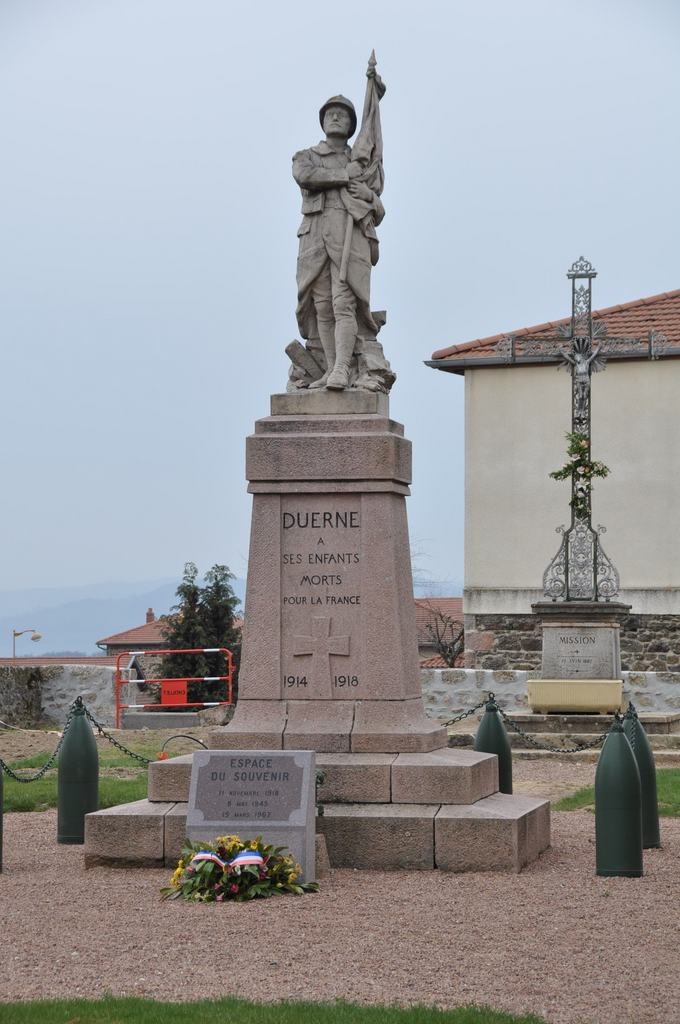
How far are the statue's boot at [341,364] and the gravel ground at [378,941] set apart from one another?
3.41 metres

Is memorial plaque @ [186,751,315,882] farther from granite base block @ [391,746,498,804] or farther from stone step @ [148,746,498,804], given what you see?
granite base block @ [391,746,498,804]

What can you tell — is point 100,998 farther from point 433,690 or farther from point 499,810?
point 433,690

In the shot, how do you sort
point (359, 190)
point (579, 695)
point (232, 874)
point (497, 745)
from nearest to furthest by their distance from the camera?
1. point (232, 874)
2. point (359, 190)
3. point (497, 745)
4. point (579, 695)

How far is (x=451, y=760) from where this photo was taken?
995 centimetres

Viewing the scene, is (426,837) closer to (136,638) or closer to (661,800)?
(661,800)

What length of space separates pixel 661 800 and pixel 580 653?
22.1ft

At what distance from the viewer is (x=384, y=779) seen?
9734 millimetres

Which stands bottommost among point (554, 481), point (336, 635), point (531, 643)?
point (531, 643)

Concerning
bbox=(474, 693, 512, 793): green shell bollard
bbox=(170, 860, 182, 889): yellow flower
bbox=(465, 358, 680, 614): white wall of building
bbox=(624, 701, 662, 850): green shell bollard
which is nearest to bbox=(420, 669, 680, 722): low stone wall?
bbox=(465, 358, 680, 614): white wall of building

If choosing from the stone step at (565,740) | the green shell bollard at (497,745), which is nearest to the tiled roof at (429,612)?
the stone step at (565,740)

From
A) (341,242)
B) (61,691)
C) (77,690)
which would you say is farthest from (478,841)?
(61,691)

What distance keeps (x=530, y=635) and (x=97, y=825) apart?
2024 cm

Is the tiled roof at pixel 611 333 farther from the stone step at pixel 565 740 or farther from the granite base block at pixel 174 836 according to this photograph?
the granite base block at pixel 174 836

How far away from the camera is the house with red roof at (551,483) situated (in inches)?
1135
